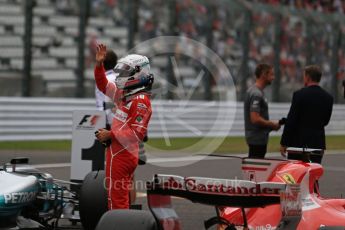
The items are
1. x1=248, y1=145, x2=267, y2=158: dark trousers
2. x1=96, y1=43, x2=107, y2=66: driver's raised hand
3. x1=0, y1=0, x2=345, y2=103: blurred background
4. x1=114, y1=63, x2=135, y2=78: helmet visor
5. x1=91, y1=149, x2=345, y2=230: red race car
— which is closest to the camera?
x1=91, y1=149, x2=345, y2=230: red race car

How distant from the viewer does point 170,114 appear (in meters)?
20.0

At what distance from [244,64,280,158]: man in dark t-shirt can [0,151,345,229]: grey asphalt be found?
887mm

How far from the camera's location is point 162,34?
1977cm

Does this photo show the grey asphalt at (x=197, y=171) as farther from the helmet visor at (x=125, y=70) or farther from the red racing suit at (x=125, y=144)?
the helmet visor at (x=125, y=70)

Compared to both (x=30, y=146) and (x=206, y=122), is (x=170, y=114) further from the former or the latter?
(x=30, y=146)

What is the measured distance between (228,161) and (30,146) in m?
3.86

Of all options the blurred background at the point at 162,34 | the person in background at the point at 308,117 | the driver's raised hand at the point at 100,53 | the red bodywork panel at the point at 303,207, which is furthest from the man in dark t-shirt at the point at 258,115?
the blurred background at the point at 162,34

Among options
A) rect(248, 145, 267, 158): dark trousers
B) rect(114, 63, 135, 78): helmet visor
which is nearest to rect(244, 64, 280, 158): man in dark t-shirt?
rect(248, 145, 267, 158): dark trousers

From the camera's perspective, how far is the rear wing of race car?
479 centimetres

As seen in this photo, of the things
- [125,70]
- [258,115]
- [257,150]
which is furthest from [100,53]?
[257,150]

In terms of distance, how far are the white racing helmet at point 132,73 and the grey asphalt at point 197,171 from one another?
2.16 metres

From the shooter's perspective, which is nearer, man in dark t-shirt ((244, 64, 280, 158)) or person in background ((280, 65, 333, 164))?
person in background ((280, 65, 333, 164))

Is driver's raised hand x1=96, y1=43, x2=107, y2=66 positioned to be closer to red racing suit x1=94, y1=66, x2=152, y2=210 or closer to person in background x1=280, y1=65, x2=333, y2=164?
red racing suit x1=94, y1=66, x2=152, y2=210

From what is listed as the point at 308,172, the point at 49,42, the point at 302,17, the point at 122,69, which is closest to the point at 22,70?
the point at 49,42
